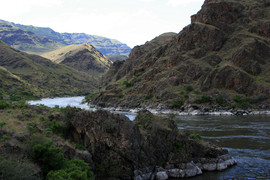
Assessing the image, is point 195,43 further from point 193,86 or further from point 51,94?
point 51,94

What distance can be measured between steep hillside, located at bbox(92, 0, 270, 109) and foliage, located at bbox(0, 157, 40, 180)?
8342 centimetres

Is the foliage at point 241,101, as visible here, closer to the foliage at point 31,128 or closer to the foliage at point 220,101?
the foliage at point 220,101

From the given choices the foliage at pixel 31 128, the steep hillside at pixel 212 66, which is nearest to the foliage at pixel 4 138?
the foliage at pixel 31 128

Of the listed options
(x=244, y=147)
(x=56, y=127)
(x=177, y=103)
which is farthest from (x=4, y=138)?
(x=177, y=103)

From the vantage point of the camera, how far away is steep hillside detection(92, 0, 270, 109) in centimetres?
10088

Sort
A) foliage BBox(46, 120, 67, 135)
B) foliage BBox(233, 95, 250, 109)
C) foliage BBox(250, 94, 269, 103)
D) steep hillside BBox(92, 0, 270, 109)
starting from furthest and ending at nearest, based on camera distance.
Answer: steep hillside BBox(92, 0, 270, 109)
foliage BBox(250, 94, 269, 103)
foliage BBox(233, 95, 250, 109)
foliage BBox(46, 120, 67, 135)

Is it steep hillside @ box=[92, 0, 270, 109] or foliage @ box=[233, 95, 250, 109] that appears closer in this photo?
foliage @ box=[233, 95, 250, 109]

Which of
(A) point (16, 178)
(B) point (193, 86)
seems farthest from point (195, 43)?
(A) point (16, 178)

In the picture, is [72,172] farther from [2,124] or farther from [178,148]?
[178,148]

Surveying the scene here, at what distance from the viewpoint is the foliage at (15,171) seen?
17.1m

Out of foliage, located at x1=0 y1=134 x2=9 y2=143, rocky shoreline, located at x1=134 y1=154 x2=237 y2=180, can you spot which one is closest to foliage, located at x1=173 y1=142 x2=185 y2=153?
rocky shoreline, located at x1=134 y1=154 x2=237 y2=180

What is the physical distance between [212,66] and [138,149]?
9483 centimetres

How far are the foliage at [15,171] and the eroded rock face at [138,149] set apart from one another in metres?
9.20

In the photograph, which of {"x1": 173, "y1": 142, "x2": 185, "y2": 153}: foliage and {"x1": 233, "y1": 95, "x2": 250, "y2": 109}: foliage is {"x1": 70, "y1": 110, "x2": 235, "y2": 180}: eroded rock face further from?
{"x1": 233, "y1": 95, "x2": 250, "y2": 109}: foliage
